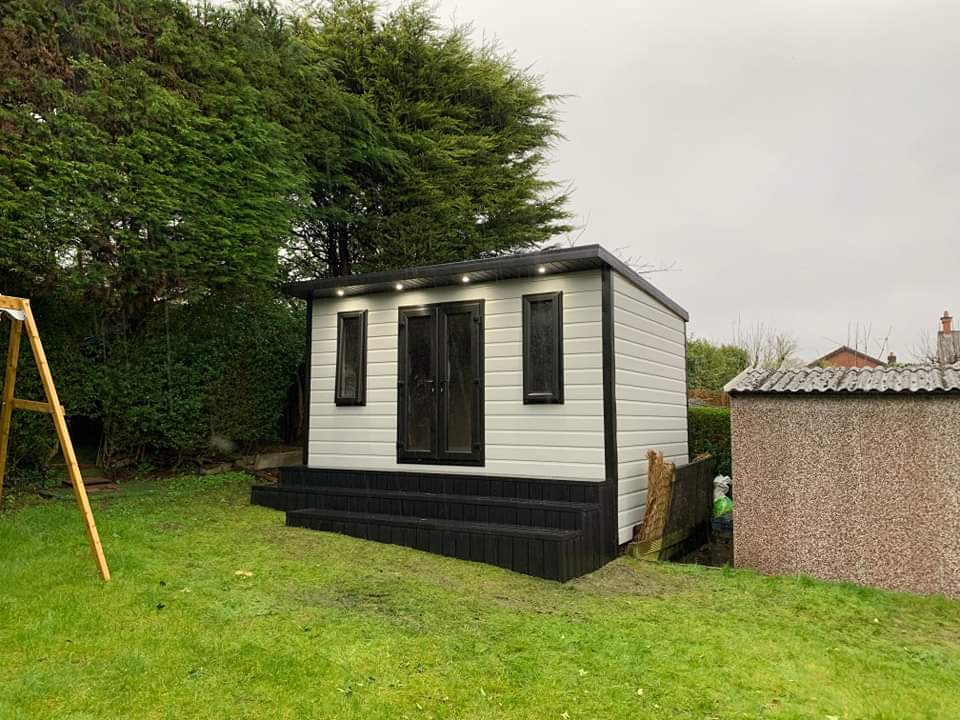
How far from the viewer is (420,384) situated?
6.59m

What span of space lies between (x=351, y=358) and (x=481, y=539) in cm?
302

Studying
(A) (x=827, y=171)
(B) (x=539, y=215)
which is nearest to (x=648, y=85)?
(B) (x=539, y=215)

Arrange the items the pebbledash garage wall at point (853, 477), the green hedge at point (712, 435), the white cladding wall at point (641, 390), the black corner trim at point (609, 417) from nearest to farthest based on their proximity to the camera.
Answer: the pebbledash garage wall at point (853, 477) < the black corner trim at point (609, 417) < the white cladding wall at point (641, 390) < the green hedge at point (712, 435)

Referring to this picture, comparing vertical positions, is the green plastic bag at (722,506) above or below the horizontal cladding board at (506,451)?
below

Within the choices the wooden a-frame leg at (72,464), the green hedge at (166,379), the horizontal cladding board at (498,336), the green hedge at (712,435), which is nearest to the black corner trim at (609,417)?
the horizontal cladding board at (498,336)

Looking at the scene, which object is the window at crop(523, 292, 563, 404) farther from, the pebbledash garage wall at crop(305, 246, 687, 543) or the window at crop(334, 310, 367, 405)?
the window at crop(334, 310, 367, 405)

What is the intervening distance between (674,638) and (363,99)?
434 inches

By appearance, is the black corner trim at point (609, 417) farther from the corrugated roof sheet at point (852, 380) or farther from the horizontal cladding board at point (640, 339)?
the corrugated roof sheet at point (852, 380)

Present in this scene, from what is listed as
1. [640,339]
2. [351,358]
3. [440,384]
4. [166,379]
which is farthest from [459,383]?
[166,379]

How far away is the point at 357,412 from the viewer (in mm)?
6949

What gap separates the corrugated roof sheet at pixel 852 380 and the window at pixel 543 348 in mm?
1588

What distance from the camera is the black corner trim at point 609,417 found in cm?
544

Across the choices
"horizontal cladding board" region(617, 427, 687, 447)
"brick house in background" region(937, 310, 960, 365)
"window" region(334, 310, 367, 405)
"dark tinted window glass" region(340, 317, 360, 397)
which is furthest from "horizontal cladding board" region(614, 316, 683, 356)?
"brick house in background" region(937, 310, 960, 365)

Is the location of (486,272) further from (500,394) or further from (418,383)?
(418,383)
